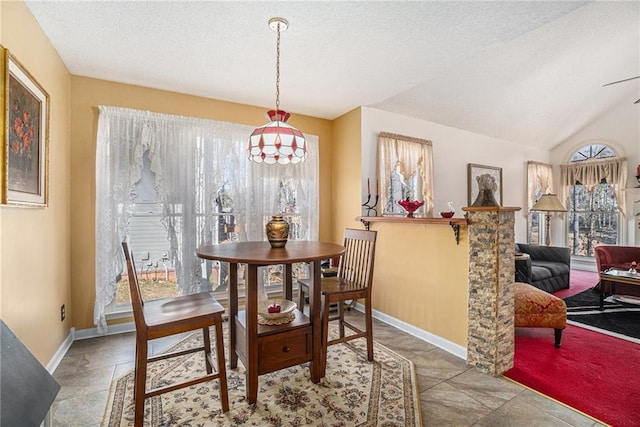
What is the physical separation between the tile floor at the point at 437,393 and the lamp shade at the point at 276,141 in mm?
1872

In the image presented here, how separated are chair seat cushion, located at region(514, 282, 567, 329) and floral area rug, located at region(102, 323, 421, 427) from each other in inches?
45.1

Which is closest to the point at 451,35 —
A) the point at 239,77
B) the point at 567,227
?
the point at 239,77

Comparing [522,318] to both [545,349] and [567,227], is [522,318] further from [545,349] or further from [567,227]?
[567,227]

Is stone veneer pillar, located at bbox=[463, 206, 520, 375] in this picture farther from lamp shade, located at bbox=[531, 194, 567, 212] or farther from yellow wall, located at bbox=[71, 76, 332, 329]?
lamp shade, located at bbox=[531, 194, 567, 212]

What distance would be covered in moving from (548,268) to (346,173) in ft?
10.7

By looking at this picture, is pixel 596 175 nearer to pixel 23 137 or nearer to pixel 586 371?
pixel 586 371

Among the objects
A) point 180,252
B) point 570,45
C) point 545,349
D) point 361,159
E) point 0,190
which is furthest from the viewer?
point 361,159

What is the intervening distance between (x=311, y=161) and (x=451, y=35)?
214 centimetres

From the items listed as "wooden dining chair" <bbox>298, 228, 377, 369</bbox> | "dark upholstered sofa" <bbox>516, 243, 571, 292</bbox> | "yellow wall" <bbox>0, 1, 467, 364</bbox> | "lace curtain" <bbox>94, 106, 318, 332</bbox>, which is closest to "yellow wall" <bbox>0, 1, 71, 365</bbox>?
"yellow wall" <bbox>0, 1, 467, 364</bbox>

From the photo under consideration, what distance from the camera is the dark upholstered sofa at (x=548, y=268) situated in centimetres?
405

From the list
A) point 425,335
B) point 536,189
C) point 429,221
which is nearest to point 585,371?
point 425,335

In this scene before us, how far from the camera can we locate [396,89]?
324 centimetres

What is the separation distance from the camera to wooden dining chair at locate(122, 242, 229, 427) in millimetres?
1579

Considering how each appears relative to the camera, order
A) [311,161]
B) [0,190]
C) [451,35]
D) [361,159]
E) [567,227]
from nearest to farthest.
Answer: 1. [0,190]
2. [451,35]
3. [361,159]
4. [311,161]
5. [567,227]
